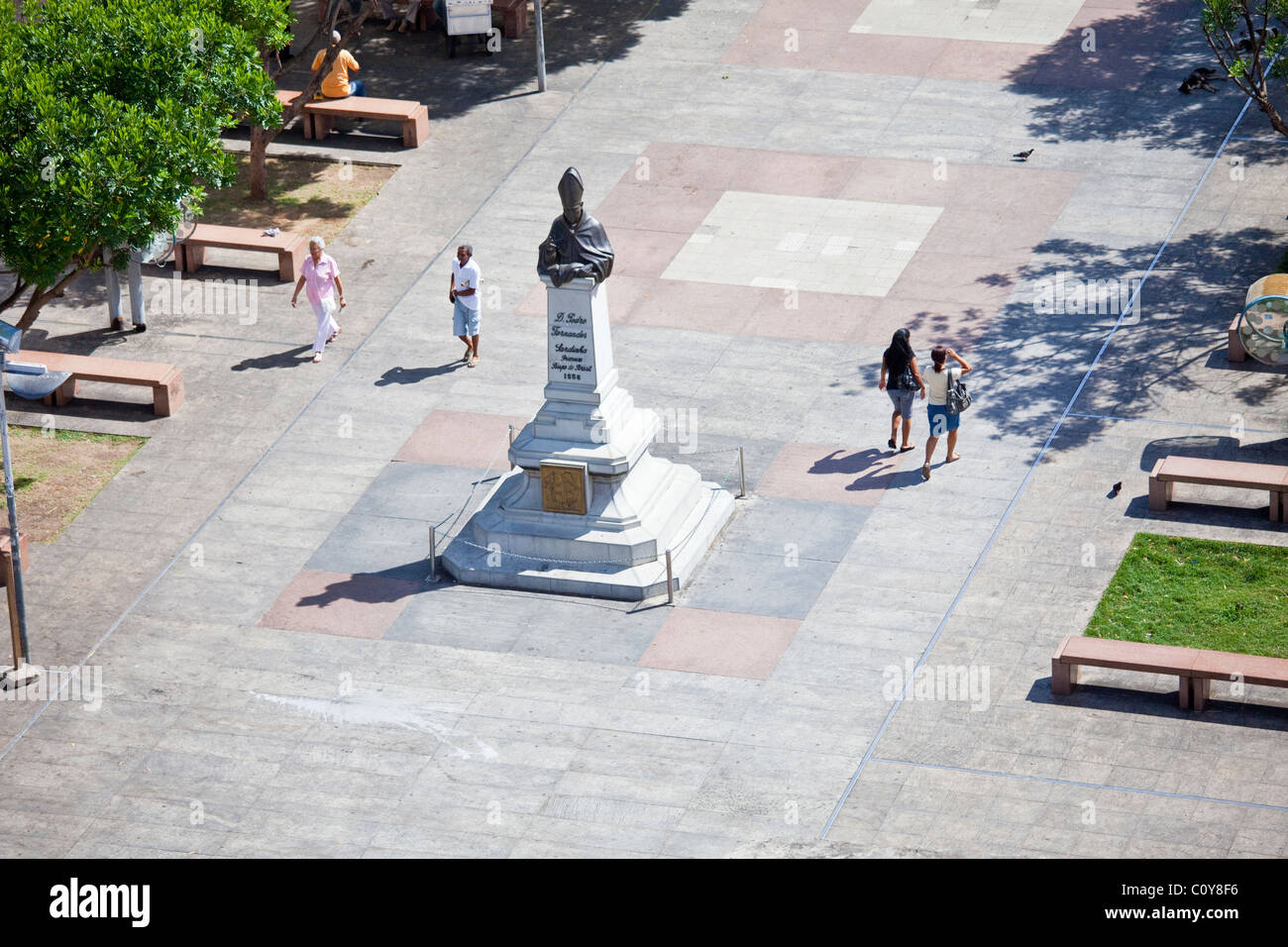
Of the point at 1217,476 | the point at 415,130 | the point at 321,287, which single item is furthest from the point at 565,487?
the point at 415,130

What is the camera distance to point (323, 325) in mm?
26094

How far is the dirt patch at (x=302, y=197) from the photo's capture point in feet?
96.5

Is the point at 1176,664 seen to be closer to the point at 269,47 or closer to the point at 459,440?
the point at 459,440

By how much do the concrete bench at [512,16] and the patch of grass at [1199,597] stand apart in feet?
56.3

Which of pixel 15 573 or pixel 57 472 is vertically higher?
pixel 15 573

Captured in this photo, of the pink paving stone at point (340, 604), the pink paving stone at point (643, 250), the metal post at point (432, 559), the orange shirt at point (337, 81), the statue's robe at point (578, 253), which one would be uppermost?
the statue's robe at point (578, 253)

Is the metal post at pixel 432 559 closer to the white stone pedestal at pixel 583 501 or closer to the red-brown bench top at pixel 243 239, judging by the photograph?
the white stone pedestal at pixel 583 501

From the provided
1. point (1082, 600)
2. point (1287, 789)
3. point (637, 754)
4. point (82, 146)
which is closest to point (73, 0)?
point (82, 146)

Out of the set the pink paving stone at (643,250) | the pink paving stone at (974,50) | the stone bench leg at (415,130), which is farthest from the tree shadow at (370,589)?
the pink paving stone at (974,50)

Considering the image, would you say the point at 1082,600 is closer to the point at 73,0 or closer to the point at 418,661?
the point at 418,661

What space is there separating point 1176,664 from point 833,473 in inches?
218

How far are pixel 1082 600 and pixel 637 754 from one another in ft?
16.3

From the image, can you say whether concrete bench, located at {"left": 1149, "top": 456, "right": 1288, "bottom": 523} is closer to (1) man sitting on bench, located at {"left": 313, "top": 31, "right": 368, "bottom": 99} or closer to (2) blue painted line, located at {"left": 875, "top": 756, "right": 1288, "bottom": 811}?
(2) blue painted line, located at {"left": 875, "top": 756, "right": 1288, "bottom": 811}

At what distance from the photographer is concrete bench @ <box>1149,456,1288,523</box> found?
854 inches
